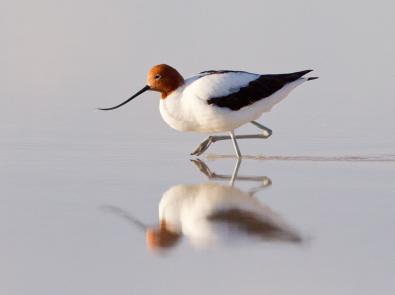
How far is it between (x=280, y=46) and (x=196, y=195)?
808 cm

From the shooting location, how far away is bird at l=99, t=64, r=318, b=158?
9398 mm

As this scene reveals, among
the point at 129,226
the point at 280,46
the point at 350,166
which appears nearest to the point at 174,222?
Result: the point at 129,226

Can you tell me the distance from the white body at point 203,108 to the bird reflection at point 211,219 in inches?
60.3

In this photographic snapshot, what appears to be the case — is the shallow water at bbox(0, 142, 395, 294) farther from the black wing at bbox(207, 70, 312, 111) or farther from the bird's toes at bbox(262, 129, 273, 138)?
the bird's toes at bbox(262, 129, 273, 138)

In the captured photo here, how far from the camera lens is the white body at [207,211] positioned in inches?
248

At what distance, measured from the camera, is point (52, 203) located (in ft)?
23.7

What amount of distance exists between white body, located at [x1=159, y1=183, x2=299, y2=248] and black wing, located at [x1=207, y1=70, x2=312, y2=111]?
155 centimetres

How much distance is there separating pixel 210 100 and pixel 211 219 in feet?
9.10

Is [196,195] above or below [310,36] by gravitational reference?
above

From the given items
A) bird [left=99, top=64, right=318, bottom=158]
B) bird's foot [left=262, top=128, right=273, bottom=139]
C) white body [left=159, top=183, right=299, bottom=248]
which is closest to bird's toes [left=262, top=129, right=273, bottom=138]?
bird's foot [left=262, top=128, right=273, bottom=139]

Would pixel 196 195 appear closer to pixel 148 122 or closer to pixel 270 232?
pixel 270 232

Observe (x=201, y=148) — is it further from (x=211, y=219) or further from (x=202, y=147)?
(x=211, y=219)

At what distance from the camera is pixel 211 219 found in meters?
6.71

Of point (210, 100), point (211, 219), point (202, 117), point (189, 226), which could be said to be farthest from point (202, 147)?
point (189, 226)
